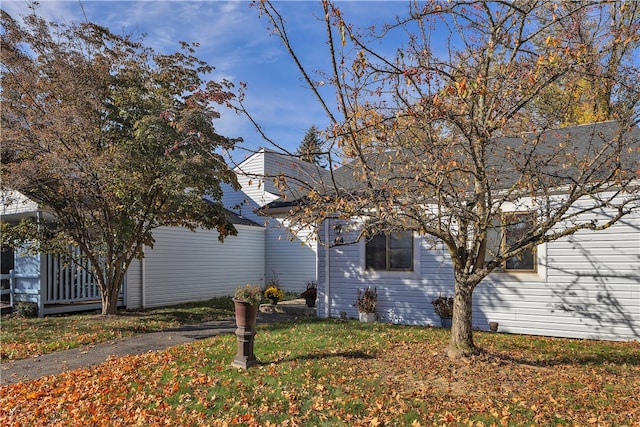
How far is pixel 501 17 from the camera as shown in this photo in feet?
18.5

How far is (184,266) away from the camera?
49.8ft

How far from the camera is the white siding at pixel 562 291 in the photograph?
7.89 meters

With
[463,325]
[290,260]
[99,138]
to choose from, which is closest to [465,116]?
[463,325]

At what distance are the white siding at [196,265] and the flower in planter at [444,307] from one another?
9.21 metres

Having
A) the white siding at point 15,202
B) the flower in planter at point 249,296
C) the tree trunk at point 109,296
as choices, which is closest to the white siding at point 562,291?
the flower in planter at point 249,296

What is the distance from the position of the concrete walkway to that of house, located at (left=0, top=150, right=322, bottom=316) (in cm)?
278

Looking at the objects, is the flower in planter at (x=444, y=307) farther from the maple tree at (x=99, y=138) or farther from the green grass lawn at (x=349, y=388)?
the maple tree at (x=99, y=138)

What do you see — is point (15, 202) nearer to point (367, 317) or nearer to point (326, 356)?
point (367, 317)

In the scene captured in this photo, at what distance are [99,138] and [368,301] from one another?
24.9ft

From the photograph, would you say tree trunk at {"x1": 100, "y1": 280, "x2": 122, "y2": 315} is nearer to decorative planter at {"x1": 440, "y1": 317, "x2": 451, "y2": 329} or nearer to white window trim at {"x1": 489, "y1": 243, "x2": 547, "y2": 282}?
decorative planter at {"x1": 440, "y1": 317, "x2": 451, "y2": 329}

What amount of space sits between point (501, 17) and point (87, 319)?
1121cm

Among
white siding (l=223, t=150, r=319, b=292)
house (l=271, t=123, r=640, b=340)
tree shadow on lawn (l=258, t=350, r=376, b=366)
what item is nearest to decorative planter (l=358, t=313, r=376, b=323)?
house (l=271, t=123, r=640, b=340)

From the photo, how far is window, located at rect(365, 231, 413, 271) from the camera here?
393 inches

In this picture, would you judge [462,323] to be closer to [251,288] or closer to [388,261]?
[251,288]
